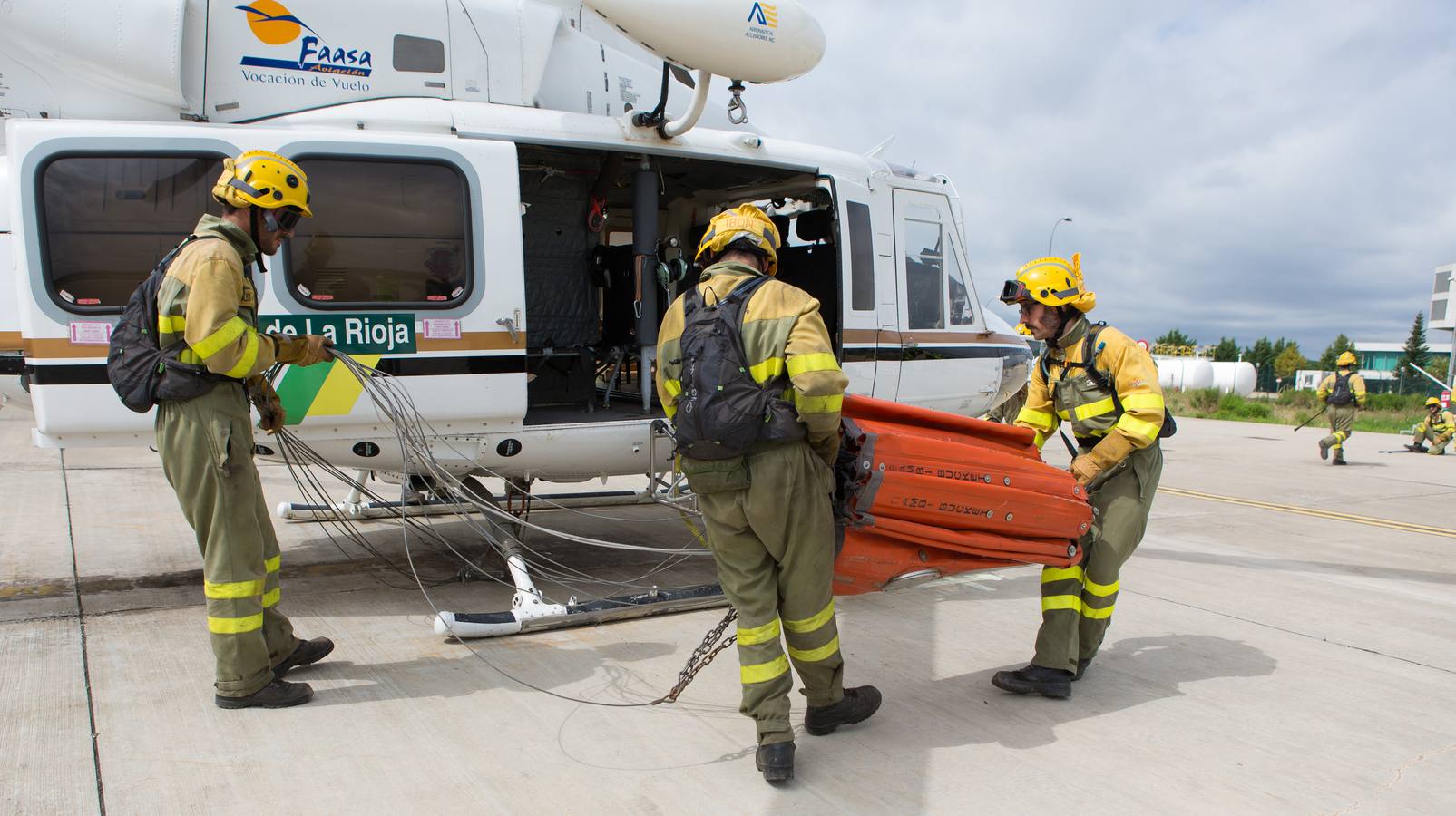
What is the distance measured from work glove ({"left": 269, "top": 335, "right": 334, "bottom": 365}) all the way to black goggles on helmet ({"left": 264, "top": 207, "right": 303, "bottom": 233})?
47 centimetres

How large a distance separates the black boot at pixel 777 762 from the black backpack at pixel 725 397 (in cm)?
105

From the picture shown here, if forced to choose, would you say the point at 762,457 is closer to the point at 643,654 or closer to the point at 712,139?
the point at 643,654

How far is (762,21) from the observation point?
4.90 m

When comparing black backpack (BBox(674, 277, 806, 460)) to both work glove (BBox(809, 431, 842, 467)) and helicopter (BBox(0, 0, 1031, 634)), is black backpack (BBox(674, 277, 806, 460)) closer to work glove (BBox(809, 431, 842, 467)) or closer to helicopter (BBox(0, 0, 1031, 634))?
work glove (BBox(809, 431, 842, 467))

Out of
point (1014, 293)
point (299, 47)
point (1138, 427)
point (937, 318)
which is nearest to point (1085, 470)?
point (1138, 427)

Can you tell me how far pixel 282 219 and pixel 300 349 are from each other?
1.86 feet

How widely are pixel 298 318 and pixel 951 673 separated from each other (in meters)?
3.73

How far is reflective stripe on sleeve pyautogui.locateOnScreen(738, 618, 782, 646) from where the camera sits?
3.30 meters

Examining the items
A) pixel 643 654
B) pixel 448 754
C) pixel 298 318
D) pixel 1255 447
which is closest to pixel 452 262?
pixel 298 318

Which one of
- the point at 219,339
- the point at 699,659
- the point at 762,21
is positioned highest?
the point at 762,21

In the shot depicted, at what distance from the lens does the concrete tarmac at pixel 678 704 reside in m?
3.22

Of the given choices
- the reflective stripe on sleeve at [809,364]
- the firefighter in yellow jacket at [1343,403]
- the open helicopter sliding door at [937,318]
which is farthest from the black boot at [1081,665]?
the firefighter in yellow jacket at [1343,403]

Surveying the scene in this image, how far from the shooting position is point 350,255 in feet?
15.7

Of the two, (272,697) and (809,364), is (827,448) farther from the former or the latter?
(272,697)
